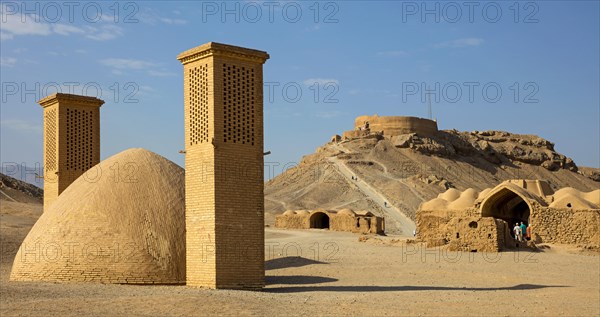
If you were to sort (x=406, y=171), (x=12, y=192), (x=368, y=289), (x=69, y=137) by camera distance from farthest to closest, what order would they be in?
(x=406, y=171) → (x=12, y=192) → (x=69, y=137) → (x=368, y=289)

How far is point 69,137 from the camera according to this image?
691 inches

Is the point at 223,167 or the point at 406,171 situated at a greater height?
the point at 406,171

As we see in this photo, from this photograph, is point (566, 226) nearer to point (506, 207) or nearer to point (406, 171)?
point (506, 207)

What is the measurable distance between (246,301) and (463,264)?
32.5 feet

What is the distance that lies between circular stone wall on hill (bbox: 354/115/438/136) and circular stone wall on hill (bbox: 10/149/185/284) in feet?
194

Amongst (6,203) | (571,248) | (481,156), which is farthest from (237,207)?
(481,156)

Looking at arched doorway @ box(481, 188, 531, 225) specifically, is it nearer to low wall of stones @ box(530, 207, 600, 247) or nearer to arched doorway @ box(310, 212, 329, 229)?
low wall of stones @ box(530, 207, 600, 247)

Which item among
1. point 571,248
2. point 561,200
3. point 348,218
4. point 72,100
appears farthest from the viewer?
point 348,218

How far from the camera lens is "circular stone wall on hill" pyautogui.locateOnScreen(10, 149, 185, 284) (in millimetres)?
13258

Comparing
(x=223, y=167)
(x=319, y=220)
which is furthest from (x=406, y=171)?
(x=223, y=167)

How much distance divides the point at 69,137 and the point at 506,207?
68.1 feet

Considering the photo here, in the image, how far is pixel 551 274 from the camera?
57.9ft

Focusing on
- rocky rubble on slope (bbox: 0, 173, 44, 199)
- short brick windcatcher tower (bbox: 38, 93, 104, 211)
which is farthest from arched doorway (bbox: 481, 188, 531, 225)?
rocky rubble on slope (bbox: 0, 173, 44, 199)

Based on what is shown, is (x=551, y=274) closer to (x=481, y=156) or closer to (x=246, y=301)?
(x=246, y=301)
